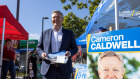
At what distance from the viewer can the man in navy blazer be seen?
6.42 ft

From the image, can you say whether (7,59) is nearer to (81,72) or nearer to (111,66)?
(81,72)

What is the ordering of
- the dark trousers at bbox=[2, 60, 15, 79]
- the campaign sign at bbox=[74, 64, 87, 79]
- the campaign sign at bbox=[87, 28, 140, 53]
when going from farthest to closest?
1. the dark trousers at bbox=[2, 60, 15, 79]
2. the campaign sign at bbox=[74, 64, 87, 79]
3. the campaign sign at bbox=[87, 28, 140, 53]

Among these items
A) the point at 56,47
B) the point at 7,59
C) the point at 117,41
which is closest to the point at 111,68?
A: the point at 117,41

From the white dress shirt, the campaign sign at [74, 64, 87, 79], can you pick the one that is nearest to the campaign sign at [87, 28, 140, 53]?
the white dress shirt

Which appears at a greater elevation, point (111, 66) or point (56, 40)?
point (56, 40)

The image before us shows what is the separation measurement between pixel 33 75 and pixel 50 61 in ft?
21.7

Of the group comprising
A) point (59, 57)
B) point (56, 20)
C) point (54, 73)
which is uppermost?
point (56, 20)

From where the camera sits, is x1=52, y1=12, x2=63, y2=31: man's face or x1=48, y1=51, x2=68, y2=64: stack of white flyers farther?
x1=52, y1=12, x2=63, y2=31: man's face

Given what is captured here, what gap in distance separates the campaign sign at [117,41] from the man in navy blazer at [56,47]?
267 millimetres

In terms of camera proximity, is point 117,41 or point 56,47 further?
point 56,47

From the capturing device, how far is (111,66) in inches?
73.2

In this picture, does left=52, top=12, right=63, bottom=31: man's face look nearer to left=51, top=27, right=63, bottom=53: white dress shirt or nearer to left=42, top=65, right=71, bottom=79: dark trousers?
left=51, top=27, right=63, bottom=53: white dress shirt

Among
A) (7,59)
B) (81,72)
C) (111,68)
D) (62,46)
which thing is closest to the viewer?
(111,68)

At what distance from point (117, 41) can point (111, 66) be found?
11.7 inches
